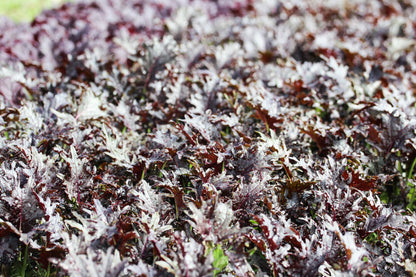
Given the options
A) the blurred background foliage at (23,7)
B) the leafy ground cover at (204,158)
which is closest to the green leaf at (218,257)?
the leafy ground cover at (204,158)

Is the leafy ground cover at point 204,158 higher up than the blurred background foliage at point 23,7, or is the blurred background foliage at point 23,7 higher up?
the blurred background foliage at point 23,7

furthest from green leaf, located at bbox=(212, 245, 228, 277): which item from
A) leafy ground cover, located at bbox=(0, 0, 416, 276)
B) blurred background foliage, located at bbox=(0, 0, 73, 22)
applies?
blurred background foliage, located at bbox=(0, 0, 73, 22)

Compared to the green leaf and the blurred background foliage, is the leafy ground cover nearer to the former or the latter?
the green leaf

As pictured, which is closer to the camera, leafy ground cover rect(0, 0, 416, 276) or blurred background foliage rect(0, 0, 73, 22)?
leafy ground cover rect(0, 0, 416, 276)

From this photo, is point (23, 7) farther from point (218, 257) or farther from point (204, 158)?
point (218, 257)

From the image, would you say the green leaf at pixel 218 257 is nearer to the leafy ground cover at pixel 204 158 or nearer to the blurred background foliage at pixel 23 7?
the leafy ground cover at pixel 204 158
